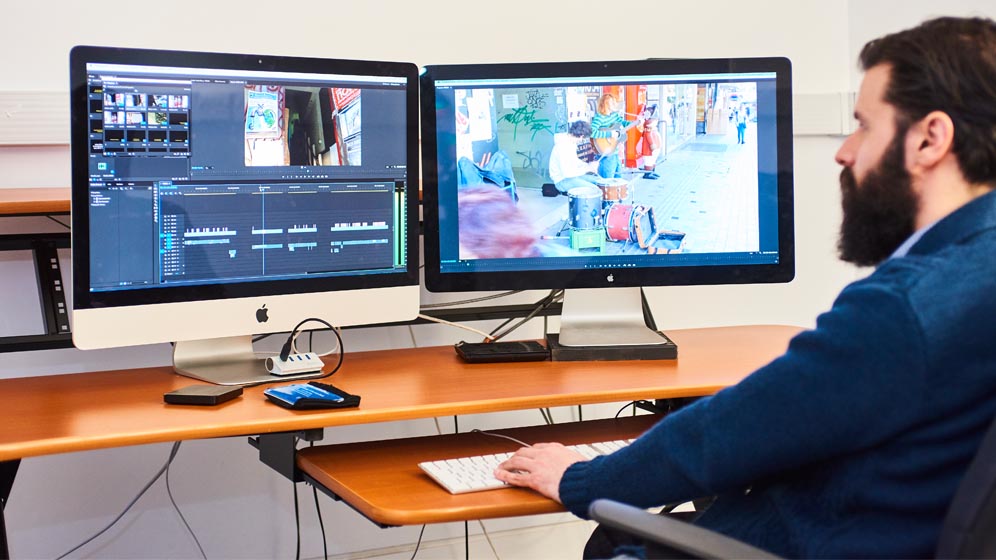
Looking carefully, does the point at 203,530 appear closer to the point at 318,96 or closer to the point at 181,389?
the point at 181,389

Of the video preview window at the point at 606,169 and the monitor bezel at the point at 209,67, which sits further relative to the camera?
the video preview window at the point at 606,169

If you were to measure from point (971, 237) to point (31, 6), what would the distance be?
192 centimetres

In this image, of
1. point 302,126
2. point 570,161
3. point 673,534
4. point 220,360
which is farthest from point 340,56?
point 673,534

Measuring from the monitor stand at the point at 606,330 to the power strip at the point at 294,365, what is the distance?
0.46m

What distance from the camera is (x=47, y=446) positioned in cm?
138

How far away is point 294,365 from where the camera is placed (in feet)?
5.94

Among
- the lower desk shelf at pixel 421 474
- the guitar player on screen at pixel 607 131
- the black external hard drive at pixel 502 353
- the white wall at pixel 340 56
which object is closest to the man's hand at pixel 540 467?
the lower desk shelf at pixel 421 474

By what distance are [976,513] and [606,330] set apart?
110cm

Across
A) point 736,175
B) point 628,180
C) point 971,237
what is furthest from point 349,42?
point 971,237

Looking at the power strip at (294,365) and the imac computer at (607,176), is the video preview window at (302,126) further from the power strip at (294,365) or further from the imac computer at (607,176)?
the power strip at (294,365)

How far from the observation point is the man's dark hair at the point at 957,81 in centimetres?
113

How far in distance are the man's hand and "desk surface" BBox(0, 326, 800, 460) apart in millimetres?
143

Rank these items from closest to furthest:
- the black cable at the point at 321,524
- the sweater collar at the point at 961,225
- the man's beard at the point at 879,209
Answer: the sweater collar at the point at 961,225 → the man's beard at the point at 879,209 → the black cable at the point at 321,524

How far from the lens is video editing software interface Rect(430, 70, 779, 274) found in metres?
A: 1.93
